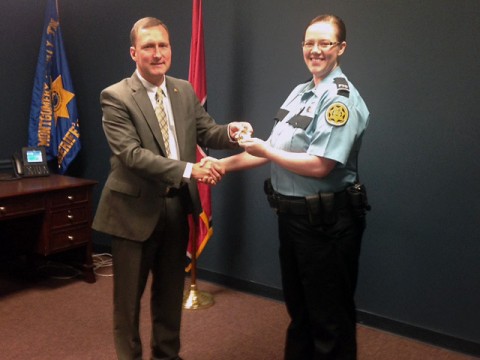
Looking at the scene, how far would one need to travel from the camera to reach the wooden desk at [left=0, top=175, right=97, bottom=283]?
299 cm

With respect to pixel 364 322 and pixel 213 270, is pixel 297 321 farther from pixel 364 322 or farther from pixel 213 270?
pixel 213 270

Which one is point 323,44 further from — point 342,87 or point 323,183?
point 323,183

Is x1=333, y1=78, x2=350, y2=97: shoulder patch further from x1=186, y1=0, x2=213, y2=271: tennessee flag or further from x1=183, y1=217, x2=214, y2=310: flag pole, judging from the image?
x1=183, y1=217, x2=214, y2=310: flag pole

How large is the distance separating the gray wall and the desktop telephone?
3.93ft

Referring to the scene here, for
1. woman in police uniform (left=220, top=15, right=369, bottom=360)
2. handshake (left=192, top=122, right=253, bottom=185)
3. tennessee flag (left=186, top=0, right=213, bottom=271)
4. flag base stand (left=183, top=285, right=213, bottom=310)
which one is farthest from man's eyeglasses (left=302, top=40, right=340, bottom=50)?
flag base stand (left=183, top=285, right=213, bottom=310)

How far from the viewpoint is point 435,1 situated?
239 centimetres

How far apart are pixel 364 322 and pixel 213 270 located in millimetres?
1151

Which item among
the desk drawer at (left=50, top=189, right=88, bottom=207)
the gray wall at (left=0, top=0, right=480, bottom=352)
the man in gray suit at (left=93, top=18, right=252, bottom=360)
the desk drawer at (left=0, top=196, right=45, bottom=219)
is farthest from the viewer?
the desk drawer at (left=50, top=189, right=88, bottom=207)

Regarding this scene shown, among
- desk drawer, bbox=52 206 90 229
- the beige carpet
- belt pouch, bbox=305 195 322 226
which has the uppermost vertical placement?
belt pouch, bbox=305 195 322 226

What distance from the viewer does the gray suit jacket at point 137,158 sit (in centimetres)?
189

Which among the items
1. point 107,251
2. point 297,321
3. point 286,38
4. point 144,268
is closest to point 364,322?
point 297,321

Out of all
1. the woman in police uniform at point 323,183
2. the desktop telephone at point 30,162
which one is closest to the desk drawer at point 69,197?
the desktop telephone at point 30,162

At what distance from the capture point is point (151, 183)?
6.52 ft

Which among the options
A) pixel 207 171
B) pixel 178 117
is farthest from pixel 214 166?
pixel 178 117
